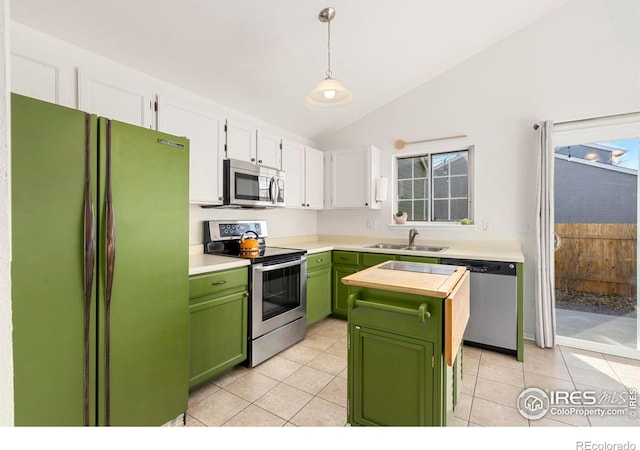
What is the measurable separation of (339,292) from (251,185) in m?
1.66

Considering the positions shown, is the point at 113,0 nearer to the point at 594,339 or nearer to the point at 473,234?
the point at 473,234

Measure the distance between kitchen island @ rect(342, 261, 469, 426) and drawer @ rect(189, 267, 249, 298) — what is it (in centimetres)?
104

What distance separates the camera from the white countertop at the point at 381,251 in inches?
91.9

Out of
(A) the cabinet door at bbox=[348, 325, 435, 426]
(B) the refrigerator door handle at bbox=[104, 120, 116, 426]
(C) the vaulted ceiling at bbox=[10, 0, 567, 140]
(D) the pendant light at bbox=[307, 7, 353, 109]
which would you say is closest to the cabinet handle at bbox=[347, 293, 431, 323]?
(A) the cabinet door at bbox=[348, 325, 435, 426]

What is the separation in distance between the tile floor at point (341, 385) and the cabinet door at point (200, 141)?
1.52 m

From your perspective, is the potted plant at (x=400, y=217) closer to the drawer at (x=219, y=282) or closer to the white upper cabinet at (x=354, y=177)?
the white upper cabinet at (x=354, y=177)

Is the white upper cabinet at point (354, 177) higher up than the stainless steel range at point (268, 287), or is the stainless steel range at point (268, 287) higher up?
the white upper cabinet at point (354, 177)

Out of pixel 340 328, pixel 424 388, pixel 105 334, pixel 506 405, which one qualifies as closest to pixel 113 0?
pixel 105 334

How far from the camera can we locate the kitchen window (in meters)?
3.65

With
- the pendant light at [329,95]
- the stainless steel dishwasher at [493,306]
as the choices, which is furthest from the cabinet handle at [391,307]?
the stainless steel dishwasher at [493,306]

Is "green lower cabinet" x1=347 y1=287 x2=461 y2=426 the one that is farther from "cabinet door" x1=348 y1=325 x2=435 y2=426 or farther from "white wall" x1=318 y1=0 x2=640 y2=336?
"white wall" x1=318 y1=0 x2=640 y2=336

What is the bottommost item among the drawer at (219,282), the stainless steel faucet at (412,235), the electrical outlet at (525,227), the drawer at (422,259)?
the drawer at (219,282)

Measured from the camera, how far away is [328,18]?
7.93ft

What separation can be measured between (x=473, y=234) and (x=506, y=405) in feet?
6.10
